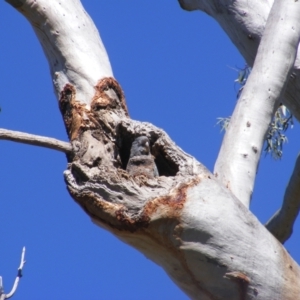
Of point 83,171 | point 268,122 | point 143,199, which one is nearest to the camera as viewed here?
point 143,199

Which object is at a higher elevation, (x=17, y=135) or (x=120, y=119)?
(x=120, y=119)

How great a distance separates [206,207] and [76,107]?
2.14ft

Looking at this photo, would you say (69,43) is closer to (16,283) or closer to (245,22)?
(245,22)

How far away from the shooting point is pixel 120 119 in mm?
1868

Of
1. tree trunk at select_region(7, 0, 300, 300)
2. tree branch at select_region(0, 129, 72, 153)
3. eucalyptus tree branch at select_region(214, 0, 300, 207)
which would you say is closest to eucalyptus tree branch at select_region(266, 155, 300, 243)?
eucalyptus tree branch at select_region(214, 0, 300, 207)

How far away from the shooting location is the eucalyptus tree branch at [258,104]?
1781mm

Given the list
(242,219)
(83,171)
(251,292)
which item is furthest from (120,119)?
(251,292)

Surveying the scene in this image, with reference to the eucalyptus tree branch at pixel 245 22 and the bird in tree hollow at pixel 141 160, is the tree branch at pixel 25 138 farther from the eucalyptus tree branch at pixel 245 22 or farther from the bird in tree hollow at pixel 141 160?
the eucalyptus tree branch at pixel 245 22

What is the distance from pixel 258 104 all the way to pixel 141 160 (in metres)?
0.45

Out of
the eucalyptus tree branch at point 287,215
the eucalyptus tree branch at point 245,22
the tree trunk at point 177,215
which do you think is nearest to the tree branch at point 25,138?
the tree trunk at point 177,215

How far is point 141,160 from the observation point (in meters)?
1.64

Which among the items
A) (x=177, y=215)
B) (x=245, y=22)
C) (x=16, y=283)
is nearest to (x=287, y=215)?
(x=245, y=22)

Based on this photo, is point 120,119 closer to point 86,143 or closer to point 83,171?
point 86,143

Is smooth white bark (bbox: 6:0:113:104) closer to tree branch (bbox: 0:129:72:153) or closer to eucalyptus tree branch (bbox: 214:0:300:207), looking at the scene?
tree branch (bbox: 0:129:72:153)
